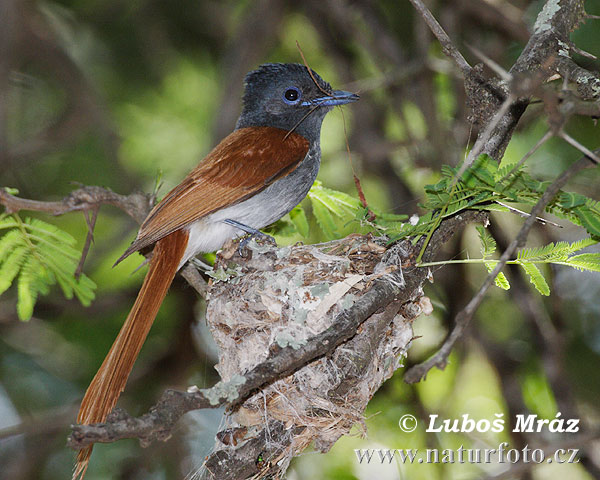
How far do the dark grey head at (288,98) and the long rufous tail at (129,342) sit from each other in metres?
1.27

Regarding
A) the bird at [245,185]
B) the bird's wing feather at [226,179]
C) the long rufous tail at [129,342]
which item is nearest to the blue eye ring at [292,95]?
the bird at [245,185]

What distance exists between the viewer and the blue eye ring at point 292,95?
4.93 meters

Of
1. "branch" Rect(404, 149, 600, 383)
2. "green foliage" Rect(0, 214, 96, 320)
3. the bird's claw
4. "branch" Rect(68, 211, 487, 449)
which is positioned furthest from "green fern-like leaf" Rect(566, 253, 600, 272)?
"green foliage" Rect(0, 214, 96, 320)

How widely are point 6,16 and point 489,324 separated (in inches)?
199

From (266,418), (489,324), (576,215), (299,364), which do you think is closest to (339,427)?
(266,418)

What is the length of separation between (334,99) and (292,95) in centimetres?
38

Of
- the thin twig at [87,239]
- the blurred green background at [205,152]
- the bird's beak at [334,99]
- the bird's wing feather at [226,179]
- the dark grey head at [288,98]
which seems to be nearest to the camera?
the thin twig at [87,239]

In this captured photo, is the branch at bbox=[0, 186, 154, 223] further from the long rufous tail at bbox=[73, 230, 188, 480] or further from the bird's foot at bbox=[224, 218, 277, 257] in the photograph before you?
the bird's foot at bbox=[224, 218, 277, 257]

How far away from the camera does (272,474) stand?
341 cm

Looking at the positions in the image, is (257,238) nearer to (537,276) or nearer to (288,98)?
(288,98)

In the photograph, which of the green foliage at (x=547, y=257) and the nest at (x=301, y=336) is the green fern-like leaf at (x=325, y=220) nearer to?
the nest at (x=301, y=336)

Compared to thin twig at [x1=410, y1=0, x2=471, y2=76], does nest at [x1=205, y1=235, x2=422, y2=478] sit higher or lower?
lower

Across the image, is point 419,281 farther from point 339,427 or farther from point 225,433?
point 225,433

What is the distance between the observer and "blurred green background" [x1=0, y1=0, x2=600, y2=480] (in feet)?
17.7
